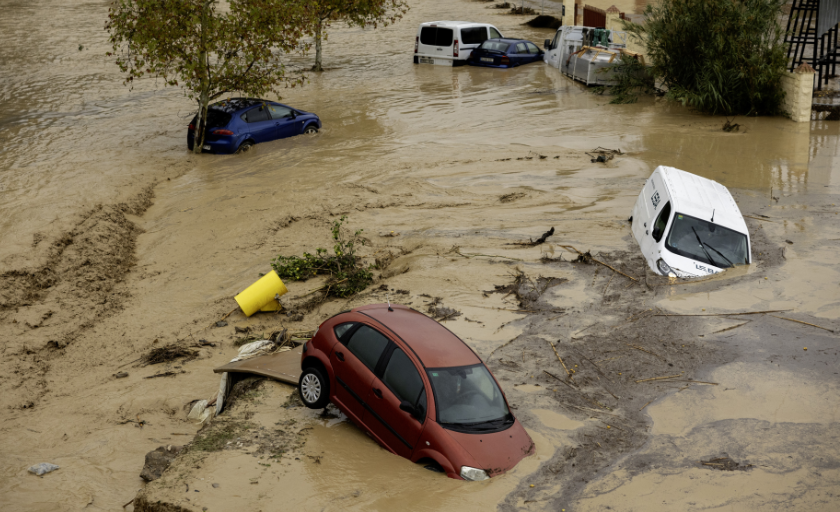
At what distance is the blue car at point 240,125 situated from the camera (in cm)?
1775

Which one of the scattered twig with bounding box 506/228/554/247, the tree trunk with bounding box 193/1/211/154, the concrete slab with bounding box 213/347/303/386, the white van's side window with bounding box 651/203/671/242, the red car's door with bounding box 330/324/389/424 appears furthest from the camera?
the tree trunk with bounding box 193/1/211/154

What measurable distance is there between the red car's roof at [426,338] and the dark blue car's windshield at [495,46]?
2338cm

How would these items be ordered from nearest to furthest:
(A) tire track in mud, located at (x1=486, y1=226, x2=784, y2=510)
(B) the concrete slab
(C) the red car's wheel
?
(A) tire track in mud, located at (x1=486, y1=226, x2=784, y2=510) < (C) the red car's wheel < (B) the concrete slab

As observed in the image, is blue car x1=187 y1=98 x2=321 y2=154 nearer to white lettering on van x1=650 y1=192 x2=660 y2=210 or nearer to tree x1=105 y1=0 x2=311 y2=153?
tree x1=105 y1=0 x2=311 y2=153

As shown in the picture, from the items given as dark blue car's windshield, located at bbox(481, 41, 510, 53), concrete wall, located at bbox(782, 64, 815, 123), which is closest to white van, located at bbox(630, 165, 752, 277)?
concrete wall, located at bbox(782, 64, 815, 123)

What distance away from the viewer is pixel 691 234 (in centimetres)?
1085

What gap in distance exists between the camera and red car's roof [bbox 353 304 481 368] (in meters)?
6.56

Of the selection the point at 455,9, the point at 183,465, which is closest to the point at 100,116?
the point at 183,465

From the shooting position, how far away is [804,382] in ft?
26.0

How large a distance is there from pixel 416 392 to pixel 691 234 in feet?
21.0

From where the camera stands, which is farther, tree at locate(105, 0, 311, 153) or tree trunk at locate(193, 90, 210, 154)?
tree trunk at locate(193, 90, 210, 154)

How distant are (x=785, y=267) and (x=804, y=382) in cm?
359

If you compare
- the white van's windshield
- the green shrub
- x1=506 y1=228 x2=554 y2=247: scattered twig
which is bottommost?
x1=506 y1=228 x2=554 y2=247: scattered twig

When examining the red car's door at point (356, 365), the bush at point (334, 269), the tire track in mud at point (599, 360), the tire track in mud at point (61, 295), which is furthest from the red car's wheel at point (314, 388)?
the tire track in mud at point (61, 295)
